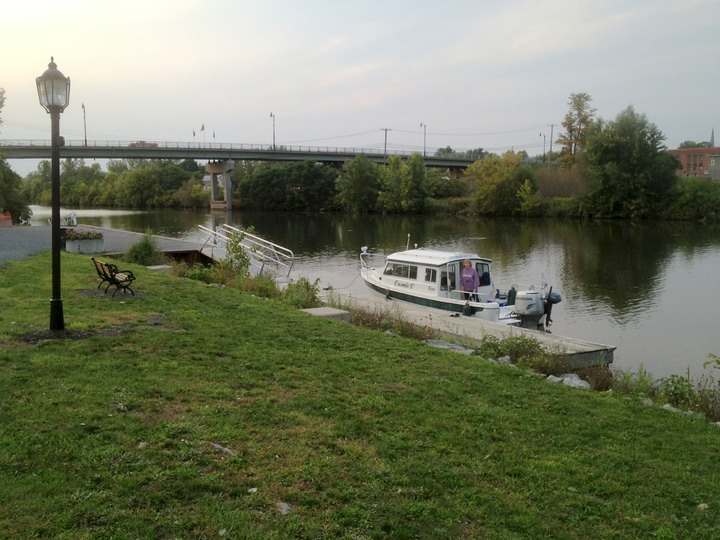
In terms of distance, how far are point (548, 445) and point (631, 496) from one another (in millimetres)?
1117

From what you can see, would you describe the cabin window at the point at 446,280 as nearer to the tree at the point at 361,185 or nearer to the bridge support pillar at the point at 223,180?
the tree at the point at 361,185

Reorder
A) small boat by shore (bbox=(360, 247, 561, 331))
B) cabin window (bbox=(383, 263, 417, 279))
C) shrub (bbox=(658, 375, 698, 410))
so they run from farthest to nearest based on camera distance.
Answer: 1. cabin window (bbox=(383, 263, 417, 279))
2. small boat by shore (bbox=(360, 247, 561, 331))
3. shrub (bbox=(658, 375, 698, 410))

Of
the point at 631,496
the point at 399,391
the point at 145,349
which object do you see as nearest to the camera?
the point at 631,496

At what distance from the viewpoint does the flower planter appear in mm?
25172

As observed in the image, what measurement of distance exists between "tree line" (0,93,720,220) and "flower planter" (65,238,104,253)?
27.8 m

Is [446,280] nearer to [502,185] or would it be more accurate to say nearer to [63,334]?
[63,334]

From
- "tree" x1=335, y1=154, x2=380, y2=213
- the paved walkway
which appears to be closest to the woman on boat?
the paved walkway

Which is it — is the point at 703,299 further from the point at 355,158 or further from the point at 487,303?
the point at 355,158

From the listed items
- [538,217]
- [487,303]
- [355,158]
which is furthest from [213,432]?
[355,158]

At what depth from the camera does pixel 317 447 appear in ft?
19.4

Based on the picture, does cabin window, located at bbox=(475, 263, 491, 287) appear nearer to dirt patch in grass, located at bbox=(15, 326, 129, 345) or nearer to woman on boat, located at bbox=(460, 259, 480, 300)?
woman on boat, located at bbox=(460, 259, 480, 300)

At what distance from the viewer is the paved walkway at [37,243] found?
21742mm

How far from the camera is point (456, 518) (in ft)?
15.9

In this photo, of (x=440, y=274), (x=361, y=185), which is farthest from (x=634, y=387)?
(x=361, y=185)
